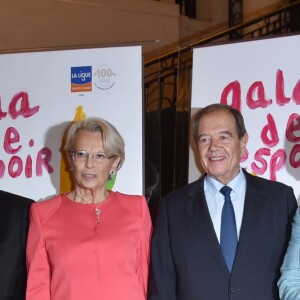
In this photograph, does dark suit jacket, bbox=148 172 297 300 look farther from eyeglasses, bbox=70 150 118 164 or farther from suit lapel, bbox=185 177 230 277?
eyeglasses, bbox=70 150 118 164

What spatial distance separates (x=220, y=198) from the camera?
229 cm

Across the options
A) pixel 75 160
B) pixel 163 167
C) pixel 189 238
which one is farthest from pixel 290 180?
pixel 163 167

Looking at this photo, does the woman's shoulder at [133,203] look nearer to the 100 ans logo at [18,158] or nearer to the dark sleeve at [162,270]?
the dark sleeve at [162,270]

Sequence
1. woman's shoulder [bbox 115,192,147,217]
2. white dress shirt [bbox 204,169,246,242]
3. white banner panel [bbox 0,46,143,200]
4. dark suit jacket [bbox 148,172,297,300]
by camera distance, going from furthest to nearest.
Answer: white banner panel [bbox 0,46,143,200]
woman's shoulder [bbox 115,192,147,217]
white dress shirt [bbox 204,169,246,242]
dark suit jacket [bbox 148,172,297,300]

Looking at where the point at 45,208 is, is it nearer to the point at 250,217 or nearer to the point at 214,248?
the point at 214,248

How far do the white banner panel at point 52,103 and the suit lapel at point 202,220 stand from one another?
1.77 ft

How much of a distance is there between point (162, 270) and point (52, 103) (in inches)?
42.8

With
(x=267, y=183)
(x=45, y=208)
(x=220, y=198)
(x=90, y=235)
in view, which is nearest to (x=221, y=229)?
(x=220, y=198)

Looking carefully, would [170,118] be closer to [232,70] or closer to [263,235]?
[232,70]

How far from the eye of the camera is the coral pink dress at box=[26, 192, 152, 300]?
86.0 inches

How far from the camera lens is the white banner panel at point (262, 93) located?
263 cm

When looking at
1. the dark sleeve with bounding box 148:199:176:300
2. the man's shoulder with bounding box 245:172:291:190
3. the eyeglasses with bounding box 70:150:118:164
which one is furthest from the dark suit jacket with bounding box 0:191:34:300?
the man's shoulder with bounding box 245:172:291:190

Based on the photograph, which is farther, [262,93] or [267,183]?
[262,93]

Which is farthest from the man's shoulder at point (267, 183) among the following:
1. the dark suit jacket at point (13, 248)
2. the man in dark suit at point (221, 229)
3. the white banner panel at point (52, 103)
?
the dark suit jacket at point (13, 248)
